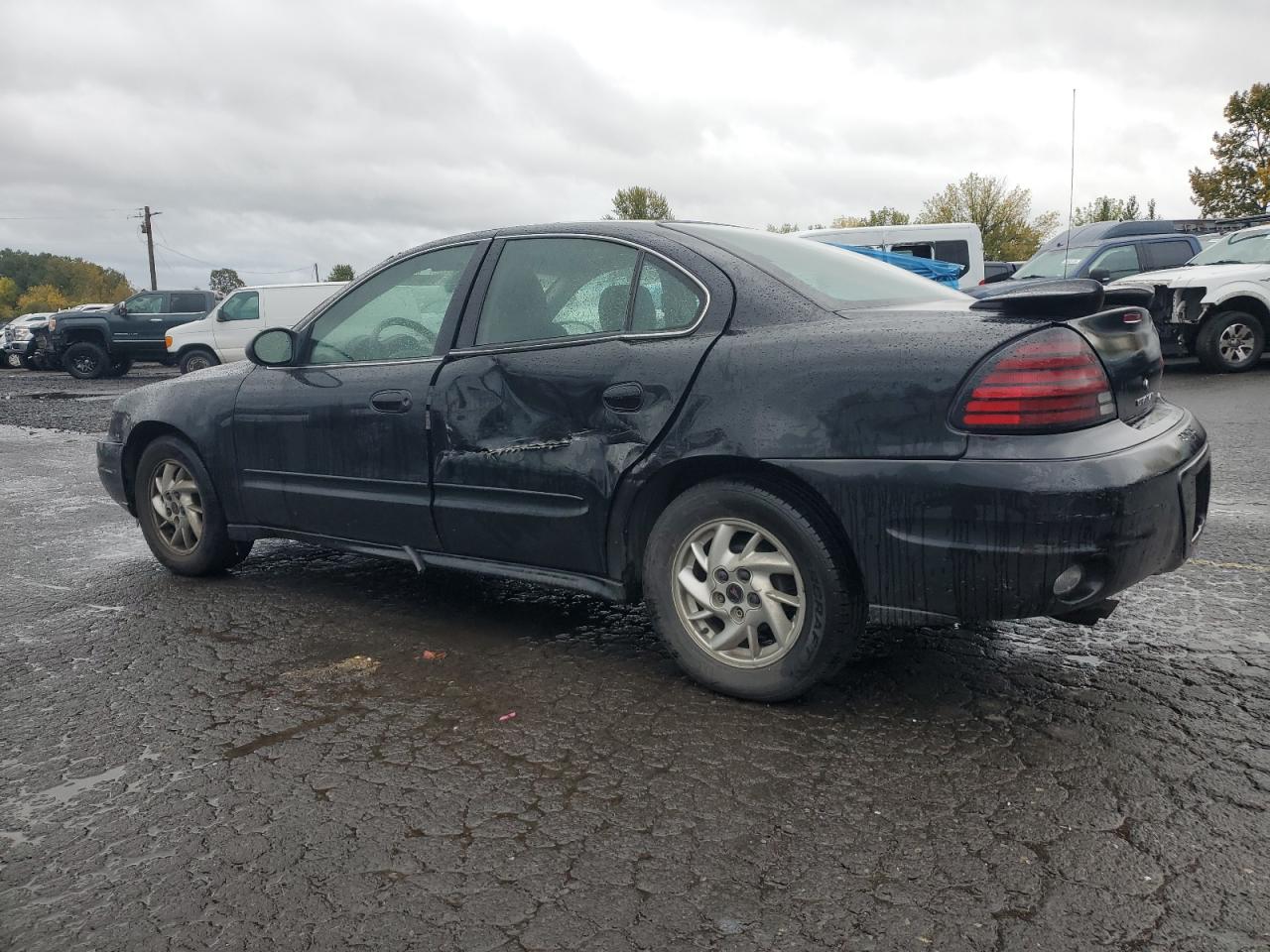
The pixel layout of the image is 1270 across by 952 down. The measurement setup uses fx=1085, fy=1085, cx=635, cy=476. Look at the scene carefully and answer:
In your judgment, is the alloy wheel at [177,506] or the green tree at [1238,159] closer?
the alloy wheel at [177,506]

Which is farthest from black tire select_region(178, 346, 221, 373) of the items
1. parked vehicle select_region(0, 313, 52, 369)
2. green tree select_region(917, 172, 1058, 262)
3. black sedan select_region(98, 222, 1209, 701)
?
green tree select_region(917, 172, 1058, 262)

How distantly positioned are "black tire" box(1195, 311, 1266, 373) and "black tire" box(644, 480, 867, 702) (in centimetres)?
1215

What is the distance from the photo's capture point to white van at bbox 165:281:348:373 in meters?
21.0

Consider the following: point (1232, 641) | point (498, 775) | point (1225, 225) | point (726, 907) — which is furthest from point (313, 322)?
point (1225, 225)

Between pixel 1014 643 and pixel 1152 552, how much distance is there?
3.21 ft

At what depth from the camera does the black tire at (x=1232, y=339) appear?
43.5ft

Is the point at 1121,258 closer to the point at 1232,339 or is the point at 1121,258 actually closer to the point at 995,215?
the point at 1232,339

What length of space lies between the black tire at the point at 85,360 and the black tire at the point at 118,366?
0.43 ft

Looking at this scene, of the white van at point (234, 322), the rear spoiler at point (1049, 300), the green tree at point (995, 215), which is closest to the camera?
the rear spoiler at point (1049, 300)

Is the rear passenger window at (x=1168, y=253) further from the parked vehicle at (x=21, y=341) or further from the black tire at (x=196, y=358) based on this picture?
the parked vehicle at (x=21, y=341)

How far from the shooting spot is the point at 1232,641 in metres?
3.82

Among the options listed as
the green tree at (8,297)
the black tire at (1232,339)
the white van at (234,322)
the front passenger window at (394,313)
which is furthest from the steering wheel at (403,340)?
the green tree at (8,297)

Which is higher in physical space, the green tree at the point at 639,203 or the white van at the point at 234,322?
the green tree at the point at 639,203

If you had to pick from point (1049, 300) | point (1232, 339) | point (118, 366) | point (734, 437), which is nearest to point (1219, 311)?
point (1232, 339)
